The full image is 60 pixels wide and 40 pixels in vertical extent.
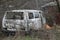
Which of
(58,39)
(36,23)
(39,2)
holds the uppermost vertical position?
(39,2)

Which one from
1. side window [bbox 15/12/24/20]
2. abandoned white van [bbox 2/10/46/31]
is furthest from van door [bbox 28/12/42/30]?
side window [bbox 15/12/24/20]

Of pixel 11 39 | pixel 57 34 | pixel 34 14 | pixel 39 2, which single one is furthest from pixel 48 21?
pixel 39 2

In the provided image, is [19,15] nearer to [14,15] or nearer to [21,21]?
[14,15]

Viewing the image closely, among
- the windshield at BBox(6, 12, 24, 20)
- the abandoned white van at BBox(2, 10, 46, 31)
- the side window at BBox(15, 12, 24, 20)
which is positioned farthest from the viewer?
the windshield at BBox(6, 12, 24, 20)

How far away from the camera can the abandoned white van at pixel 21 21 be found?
12.5 meters

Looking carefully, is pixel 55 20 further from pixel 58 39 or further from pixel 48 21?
pixel 58 39

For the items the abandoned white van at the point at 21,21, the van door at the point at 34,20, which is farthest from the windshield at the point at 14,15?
the van door at the point at 34,20

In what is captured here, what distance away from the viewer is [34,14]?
13219 mm

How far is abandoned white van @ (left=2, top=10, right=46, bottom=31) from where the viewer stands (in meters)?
Answer: 12.5

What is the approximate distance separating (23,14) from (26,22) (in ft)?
2.17

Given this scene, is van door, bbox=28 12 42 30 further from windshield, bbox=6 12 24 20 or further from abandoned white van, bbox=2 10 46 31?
windshield, bbox=6 12 24 20

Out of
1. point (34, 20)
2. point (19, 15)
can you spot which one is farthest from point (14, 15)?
point (34, 20)

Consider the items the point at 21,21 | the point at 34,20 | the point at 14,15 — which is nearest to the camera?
the point at 21,21

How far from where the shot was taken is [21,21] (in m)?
12.5
